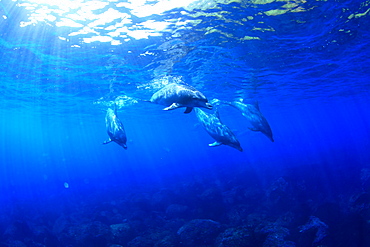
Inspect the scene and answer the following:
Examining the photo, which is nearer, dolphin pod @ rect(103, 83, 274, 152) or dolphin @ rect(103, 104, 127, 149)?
dolphin pod @ rect(103, 83, 274, 152)

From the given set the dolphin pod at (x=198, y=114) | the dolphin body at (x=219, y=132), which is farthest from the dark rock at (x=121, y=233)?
the dolphin body at (x=219, y=132)

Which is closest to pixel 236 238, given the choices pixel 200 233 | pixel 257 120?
pixel 200 233

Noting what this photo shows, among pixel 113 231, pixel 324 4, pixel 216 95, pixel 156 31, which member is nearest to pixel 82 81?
pixel 156 31

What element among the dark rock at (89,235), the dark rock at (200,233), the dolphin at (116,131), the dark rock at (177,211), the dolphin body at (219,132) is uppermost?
the dolphin at (116,131)

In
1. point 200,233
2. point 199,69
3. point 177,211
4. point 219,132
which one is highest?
point 199,69

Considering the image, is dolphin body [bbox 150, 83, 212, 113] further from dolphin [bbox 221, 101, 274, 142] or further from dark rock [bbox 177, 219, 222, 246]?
dark rock [bbox 177, 219, 222, 246]

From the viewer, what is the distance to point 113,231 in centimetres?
1197

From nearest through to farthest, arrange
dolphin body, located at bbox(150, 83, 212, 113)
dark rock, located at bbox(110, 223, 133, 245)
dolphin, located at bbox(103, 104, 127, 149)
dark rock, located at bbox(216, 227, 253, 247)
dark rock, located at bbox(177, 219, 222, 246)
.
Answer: dolphin body, located at bbox(150, 83, 212, 113)
dolphin, located at bbox(103, 104, 127, 149)
dark rock, located at bbox(216, 227, 253, 247)
dark rock, located at bbox(177, 219, 222, 246)
dark rock, located at bbox(110, 223, 133, 245)

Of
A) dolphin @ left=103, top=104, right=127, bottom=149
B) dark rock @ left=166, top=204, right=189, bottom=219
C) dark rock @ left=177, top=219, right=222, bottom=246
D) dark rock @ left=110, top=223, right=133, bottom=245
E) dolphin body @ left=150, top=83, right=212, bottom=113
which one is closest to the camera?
dolphin body @ left=150, top=83, right=212, bottom=113

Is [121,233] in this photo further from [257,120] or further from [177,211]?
[257,120]

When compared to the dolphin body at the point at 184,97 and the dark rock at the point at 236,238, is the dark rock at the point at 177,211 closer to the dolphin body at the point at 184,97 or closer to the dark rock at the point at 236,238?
the dark rock at the point at 236,238

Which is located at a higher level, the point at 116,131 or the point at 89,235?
the point at 116,131

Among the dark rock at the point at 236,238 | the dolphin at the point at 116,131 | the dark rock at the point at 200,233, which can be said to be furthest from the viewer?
the dark rock at the point at 200,233

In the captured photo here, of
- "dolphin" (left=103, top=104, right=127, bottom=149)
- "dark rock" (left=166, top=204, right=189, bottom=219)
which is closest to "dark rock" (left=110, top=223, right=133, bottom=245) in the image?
"dark rock" (left=166, top=204, right=189, bottom=219)
